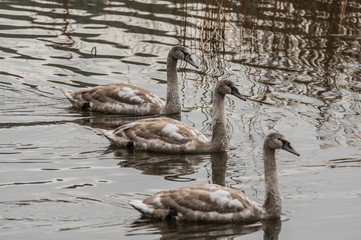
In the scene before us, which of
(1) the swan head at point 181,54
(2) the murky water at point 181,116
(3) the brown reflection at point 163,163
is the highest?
(1) the swan head at point 181,54

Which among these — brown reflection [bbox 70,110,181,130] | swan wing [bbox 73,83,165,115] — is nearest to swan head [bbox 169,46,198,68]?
swan wing [bbox 73,83,165,115]

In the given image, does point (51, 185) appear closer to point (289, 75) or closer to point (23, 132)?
point (23, 132)

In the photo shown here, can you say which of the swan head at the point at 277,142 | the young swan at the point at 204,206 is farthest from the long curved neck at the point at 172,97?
the young swan at the point at 204,206

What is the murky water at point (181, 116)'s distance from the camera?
11.8 meters

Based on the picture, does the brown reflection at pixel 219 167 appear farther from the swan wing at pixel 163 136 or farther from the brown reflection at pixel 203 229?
the brown reflection at pixel 203 229

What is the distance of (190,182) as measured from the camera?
522 inches

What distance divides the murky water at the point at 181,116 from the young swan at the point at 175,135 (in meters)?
0.20

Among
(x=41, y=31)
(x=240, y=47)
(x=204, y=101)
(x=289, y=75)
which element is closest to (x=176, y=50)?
(x=204, y=101)

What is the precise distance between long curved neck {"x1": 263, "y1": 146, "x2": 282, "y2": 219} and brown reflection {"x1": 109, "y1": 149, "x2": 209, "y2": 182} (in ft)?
5.14

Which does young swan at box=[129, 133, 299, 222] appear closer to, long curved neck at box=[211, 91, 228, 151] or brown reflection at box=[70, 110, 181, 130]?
long curved neck at box=[211, 91, 228, 151]

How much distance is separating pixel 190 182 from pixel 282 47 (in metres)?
9.71

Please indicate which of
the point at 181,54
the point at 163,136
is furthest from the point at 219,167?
the point at 181,54

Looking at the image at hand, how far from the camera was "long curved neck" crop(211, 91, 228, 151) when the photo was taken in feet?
49.3

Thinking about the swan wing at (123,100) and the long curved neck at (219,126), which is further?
the swan wing at (123,100)
